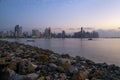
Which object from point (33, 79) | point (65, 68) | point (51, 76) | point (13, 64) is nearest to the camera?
point (33, 79)

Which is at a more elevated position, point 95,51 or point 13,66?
point 13,66

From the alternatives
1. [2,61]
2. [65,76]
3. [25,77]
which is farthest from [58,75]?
[2,61]

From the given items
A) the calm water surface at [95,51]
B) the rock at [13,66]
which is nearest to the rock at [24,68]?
the rock at [13,66]

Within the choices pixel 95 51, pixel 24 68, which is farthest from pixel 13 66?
pixel 95 51

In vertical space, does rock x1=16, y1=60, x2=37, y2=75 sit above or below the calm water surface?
above

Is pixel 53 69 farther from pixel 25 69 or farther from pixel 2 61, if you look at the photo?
pixel 2 61

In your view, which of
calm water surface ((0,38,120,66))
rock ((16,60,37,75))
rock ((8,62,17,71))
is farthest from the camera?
calm water surface ((0,38,120,66))

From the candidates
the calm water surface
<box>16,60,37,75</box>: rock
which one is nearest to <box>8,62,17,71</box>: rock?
<box>16,60,37,75</box>: rock

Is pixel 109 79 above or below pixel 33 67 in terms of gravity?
below

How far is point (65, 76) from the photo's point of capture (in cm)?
644

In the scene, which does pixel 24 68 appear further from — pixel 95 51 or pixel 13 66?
pixel 95 51

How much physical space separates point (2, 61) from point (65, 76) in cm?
229

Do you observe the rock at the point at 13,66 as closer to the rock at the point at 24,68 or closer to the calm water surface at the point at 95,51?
the rock at the point at 24,68

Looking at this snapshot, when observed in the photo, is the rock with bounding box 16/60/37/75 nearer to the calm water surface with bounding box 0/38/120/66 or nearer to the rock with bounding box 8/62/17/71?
the rock with bounding box 8/62/17/71
